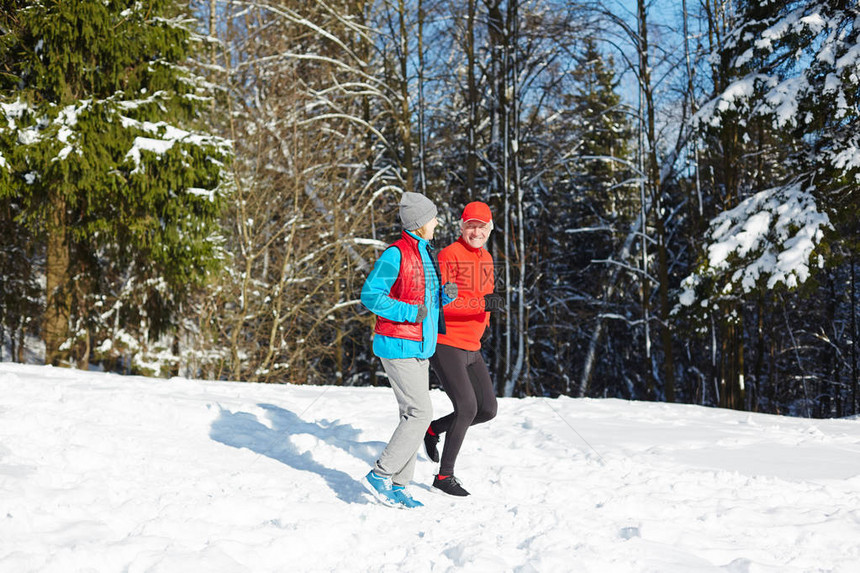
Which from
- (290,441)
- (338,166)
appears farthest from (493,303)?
(338,166)

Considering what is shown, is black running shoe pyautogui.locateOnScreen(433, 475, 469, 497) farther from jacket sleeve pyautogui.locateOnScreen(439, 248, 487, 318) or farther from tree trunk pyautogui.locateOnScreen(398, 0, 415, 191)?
tree trunk pyautogui.locateOnScreen(398, 0, 415, 191)

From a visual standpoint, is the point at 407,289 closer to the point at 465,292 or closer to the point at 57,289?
the point at 465,292

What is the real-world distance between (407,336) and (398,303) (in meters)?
0.22

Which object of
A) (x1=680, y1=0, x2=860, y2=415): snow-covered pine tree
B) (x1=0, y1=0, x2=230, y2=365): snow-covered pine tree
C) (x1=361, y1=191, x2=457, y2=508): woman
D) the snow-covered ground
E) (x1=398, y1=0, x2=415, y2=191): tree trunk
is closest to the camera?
the snow-covered ground

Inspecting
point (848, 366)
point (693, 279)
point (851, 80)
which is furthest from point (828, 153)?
point (848, 366)

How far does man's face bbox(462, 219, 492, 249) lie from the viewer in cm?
A: 446

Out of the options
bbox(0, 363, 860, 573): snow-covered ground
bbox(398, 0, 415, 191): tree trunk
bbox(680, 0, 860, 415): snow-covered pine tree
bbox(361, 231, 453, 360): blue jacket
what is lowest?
bbox(0, 363, 860, 573): snow-covered ground

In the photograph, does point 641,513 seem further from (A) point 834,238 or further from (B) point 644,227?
(B) point 644,227

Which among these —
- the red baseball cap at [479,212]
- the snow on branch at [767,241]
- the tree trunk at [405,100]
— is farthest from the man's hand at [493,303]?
the tree trunk at [405,100]

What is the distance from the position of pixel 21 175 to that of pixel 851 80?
1273 centimetres

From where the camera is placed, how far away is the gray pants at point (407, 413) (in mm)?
4055

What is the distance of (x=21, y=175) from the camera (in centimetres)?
1188

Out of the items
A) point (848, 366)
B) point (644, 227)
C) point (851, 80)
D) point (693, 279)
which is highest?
point (851, 80)

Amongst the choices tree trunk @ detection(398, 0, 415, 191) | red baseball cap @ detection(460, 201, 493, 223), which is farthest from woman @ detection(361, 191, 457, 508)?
tree trunk @ detection(398, 0, 415, 191)
